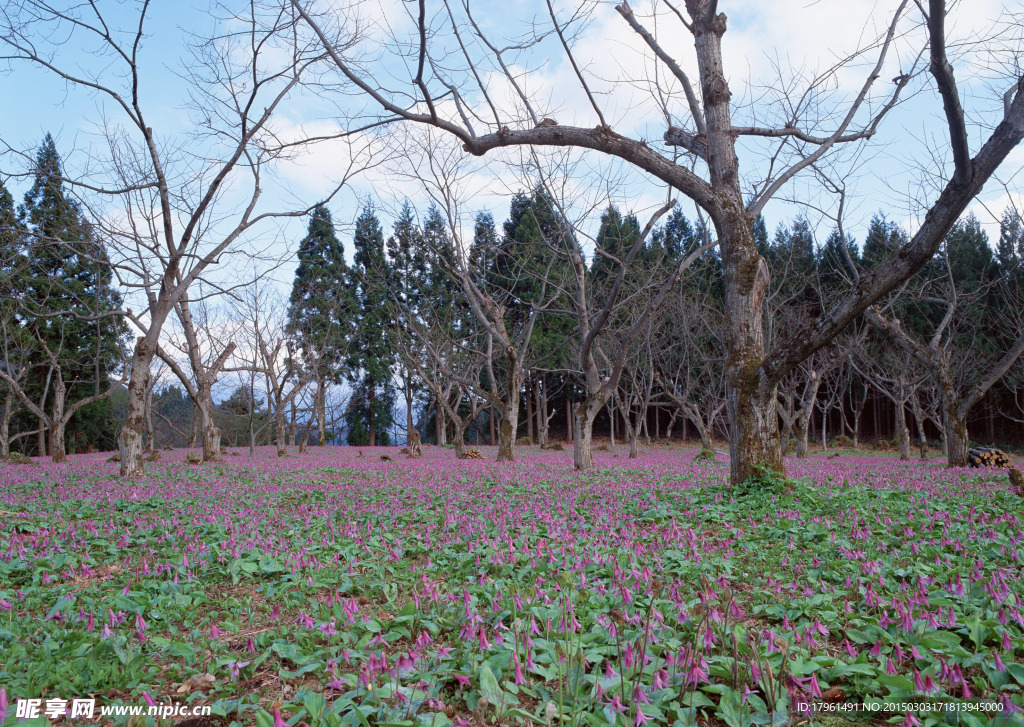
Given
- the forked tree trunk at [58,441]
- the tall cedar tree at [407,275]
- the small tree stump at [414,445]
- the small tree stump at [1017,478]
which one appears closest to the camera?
the small tree stump at [1017,478]

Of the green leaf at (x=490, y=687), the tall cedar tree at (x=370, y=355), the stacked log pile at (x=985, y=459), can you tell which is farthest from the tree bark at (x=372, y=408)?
the green leaf at (x=490, y=687)

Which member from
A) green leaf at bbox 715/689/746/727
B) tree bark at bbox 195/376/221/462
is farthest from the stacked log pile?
tree bark at bbox 195/376/221/462

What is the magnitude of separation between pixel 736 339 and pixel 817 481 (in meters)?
5.09

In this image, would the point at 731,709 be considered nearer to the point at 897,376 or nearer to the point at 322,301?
the point at 897,376

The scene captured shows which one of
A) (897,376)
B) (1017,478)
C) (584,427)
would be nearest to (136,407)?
(584,427)

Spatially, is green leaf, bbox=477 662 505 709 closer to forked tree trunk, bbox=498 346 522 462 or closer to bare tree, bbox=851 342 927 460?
forked tree trunk, bbox=498 346 522 462

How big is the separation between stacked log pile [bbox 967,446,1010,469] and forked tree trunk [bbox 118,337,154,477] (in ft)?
69.9

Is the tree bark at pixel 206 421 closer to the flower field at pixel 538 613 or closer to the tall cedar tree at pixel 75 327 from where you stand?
the tall cedar tree at pixel 75 327

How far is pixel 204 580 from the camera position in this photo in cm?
468

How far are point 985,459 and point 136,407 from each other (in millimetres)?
21939

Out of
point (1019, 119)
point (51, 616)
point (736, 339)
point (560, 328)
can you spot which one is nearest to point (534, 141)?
point (736, 339)

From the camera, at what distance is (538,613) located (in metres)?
3.22

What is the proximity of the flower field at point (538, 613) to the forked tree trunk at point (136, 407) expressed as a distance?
6.31 m

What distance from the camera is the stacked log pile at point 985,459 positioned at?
610 inches
